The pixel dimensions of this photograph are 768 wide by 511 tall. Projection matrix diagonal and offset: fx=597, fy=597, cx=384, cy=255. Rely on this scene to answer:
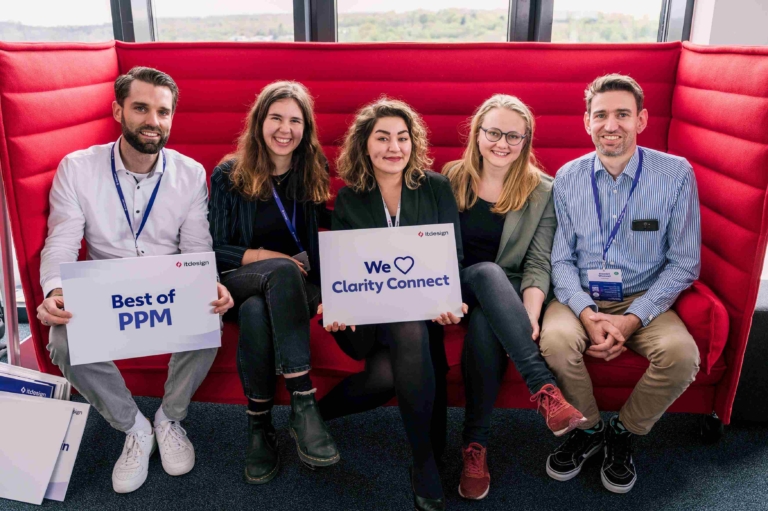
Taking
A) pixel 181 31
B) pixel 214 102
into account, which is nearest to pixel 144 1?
pixel 181 31

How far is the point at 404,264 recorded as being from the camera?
5.78ft

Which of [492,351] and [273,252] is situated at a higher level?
[273,252]

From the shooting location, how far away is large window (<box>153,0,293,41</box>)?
2.84 metres

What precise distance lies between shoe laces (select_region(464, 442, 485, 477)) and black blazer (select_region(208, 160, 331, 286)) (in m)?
0.72

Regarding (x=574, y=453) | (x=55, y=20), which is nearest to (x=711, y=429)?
(x=574, y=453)

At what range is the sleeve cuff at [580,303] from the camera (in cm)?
185

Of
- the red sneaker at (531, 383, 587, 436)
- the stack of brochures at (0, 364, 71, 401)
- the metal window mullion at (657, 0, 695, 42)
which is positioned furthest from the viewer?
the metal window mullion at (657, 0, 695, 42)

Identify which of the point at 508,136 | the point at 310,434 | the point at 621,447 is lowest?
the point at 621,447

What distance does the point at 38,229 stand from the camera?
182 centimetres

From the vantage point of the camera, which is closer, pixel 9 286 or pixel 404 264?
pixel 404 264

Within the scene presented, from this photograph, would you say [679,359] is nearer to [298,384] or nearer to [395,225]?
[395,225]

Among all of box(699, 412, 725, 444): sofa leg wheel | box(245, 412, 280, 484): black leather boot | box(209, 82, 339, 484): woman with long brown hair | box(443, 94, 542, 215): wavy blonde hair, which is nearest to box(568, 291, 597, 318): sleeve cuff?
box(443, 94, 542, 215): wavy blonde hair

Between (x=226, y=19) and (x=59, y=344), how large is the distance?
6.01 feet

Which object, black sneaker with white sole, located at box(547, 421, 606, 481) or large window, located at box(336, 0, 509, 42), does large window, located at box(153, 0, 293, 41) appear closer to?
large window, located at box(336, 0, 509, 42)
